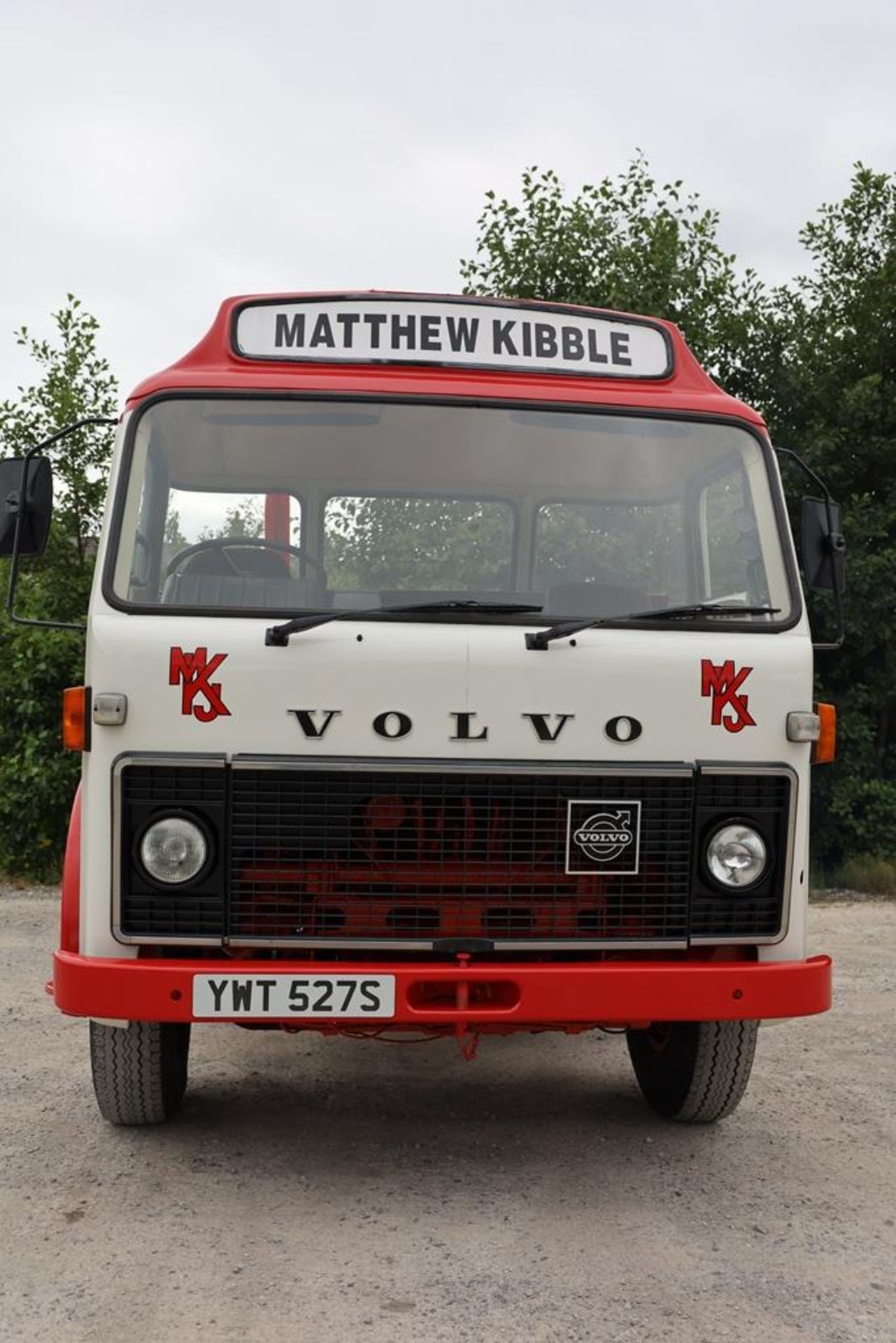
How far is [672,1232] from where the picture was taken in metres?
3.98

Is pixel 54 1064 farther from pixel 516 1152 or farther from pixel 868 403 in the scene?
pixel 868 403

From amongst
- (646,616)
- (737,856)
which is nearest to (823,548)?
(646,616)

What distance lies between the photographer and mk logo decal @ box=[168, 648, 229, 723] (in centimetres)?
409

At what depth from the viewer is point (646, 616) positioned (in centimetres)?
431

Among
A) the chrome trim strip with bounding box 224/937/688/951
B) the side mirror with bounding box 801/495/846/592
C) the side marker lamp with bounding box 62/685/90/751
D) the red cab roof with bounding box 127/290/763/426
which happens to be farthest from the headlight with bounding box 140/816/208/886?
the side mirror with bounding box 801/495/846/592

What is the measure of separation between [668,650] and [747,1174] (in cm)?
160

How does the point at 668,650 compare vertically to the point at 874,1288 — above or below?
above

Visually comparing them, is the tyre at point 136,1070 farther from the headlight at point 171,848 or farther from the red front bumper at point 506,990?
the headlight at point 171,848

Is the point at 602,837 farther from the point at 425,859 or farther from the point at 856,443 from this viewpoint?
the point at 856,443

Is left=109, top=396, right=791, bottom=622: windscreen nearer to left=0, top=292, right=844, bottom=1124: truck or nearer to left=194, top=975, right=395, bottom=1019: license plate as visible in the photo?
left=0, top=292, right=844, bottom=1124: truck

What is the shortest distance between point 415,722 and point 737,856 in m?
0.97

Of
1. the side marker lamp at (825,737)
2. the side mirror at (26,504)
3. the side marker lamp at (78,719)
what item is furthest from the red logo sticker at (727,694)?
the side mirror at (26,504)

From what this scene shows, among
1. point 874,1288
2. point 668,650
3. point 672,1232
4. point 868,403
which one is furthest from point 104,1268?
point 868,403

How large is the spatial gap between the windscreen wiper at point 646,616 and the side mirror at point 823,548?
0.51 metres
